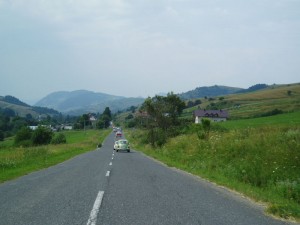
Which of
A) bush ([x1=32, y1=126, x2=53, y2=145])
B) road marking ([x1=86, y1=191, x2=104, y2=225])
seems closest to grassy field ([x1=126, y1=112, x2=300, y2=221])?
road marking ([x1=86, y1=191, x2=104, y2=225])

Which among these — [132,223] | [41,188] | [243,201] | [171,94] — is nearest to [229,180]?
[243,201]

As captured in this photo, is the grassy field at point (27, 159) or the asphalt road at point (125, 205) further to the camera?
the grassy field at point (27, 159)

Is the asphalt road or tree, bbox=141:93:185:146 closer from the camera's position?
the asphalt road

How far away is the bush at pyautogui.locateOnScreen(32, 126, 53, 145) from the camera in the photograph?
277ft

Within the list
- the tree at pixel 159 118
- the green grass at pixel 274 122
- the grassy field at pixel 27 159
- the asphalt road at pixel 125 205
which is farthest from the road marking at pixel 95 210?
the green grass at pixel 274 122

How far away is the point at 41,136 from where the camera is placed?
84.9 m

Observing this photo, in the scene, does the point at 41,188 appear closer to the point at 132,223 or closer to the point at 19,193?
the point at 19,193

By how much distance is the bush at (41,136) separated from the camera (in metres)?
84.3

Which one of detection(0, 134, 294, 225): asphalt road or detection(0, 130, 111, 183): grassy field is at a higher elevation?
detection(0, 134, 294, 225): asphalt road

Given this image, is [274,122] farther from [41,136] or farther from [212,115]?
[212,115]

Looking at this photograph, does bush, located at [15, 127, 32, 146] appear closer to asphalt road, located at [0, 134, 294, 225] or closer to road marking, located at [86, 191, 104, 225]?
asphalt road, located at [0, 134, 294, 225]

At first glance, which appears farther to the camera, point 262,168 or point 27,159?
point 27,159

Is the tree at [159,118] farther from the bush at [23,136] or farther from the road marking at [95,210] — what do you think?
the bush at [23,136]

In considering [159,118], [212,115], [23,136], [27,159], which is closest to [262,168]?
[27,159]
